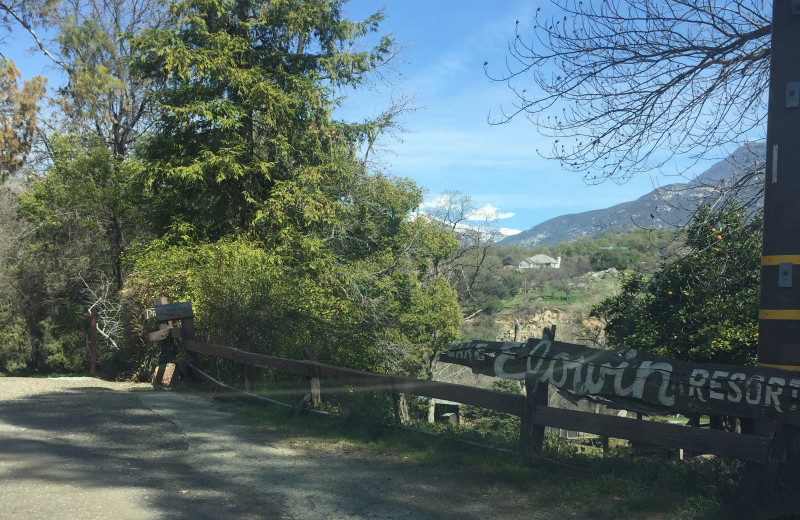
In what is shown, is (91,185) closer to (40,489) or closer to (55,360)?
(55,360)

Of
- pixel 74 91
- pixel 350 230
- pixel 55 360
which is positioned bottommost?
pixel 55 360

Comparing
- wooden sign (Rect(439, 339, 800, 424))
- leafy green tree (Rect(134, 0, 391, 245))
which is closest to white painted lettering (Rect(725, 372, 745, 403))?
wooden sign (Rect(439, 339, 800, 424))

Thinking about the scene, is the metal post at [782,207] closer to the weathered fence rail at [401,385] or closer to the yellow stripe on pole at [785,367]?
the yellow stripe on pole at [785,367]

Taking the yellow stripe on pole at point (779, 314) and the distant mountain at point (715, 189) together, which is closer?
the yellow stripe on pole at point (779, 314)

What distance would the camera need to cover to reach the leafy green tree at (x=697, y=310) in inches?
382

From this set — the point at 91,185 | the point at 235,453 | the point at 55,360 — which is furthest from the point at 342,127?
the point at 55,360

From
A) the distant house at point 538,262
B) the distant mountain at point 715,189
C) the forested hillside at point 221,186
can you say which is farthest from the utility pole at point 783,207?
the distant house at point 538,262

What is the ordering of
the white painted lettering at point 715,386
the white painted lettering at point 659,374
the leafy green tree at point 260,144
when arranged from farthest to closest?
1. the leafy green tree at point 260,144
2. the white painted lettering at point 659,374
3. the white painted lettering at point 715,386

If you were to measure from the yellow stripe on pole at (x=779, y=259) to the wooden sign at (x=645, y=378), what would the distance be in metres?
0.90

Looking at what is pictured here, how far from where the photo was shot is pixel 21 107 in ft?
72.3

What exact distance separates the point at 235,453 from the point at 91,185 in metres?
20.8

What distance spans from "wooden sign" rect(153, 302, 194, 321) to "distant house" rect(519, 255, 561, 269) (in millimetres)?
108075

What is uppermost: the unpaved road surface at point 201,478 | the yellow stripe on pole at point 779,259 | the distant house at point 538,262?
the distant house at point 538,262

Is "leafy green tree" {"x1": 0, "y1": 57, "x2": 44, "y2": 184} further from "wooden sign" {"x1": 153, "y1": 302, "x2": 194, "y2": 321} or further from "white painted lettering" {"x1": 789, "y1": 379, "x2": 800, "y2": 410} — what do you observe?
"white painted lettering" {"x1": 789, "y1": 379, "x2": 800, "y2": 410}
